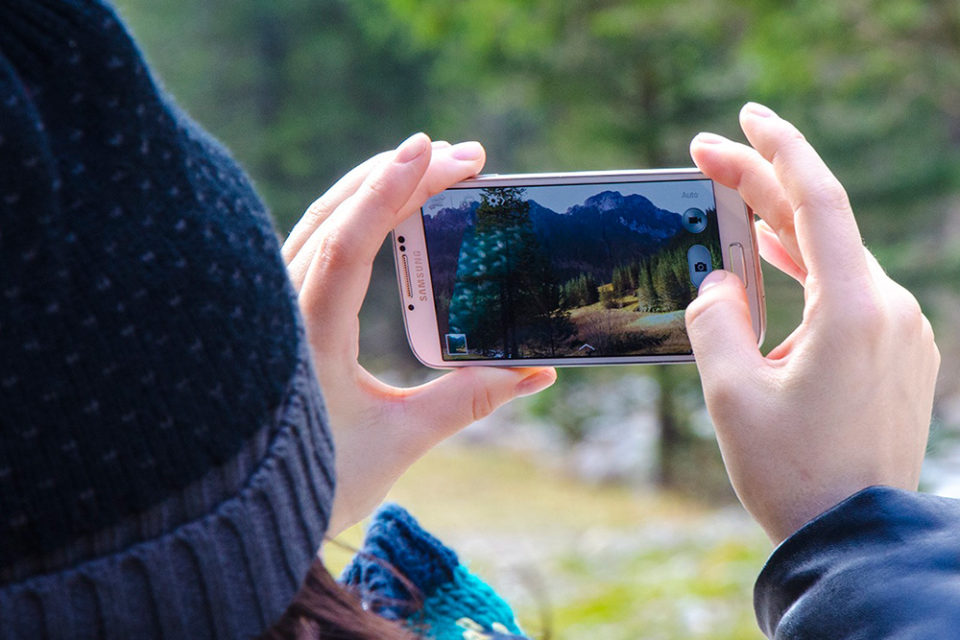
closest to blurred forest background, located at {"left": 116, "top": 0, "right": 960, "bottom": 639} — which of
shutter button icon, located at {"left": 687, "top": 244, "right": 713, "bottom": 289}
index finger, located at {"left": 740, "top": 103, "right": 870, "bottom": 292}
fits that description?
shutter button icon, located at {"left": 687, "top": 244, "right": 713, "bottom": 289}

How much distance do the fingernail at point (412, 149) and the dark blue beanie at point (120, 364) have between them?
1.53 feet

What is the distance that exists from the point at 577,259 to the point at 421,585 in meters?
0.52

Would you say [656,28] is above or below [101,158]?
below

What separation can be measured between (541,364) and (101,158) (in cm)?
82

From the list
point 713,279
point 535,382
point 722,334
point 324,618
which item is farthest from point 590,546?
point 324,618

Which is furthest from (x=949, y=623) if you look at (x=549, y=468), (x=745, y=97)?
(x=549, y=468)

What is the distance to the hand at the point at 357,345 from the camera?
1078mm

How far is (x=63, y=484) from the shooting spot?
558 millimetres

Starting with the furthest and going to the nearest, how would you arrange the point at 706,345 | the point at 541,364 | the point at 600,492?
1. the point at 600,492
2. the point at 541,364
3. the point at 706,345

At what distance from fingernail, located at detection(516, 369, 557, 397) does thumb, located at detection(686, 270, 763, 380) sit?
0.29 m

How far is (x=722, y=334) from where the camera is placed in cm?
100

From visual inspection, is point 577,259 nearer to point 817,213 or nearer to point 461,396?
point 461,396

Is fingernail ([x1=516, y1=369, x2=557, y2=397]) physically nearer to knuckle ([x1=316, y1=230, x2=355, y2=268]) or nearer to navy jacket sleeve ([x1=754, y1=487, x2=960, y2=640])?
knuckle ([x1=316, y1=230, x2=355, y2=268])

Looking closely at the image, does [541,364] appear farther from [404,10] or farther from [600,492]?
[600,492]
